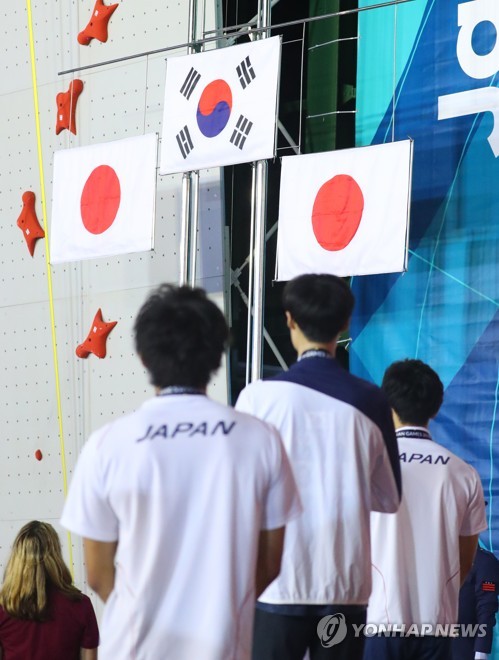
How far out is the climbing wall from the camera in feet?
20.9

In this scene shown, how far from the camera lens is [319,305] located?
231 cm

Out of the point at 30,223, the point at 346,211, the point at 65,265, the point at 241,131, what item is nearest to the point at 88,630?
the point at 346,211

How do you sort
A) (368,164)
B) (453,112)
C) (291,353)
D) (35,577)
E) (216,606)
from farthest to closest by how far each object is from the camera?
(291,353) → (453,112) → (368,164) → (35,577) → (216,606)

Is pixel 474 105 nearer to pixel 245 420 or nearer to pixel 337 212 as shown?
pixel 337 212

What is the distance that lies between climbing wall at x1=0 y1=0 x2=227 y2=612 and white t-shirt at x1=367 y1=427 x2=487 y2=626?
3258mm

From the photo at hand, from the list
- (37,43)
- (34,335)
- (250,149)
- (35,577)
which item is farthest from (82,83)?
(35,577)

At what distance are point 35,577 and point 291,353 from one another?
319cm

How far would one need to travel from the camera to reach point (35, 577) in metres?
2.88

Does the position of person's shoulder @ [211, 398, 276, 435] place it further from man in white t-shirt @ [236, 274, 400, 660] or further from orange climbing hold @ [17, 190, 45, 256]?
orange climbing hold @ [17, 190, 45, 256]

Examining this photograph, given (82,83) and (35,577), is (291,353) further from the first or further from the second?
(35,577)

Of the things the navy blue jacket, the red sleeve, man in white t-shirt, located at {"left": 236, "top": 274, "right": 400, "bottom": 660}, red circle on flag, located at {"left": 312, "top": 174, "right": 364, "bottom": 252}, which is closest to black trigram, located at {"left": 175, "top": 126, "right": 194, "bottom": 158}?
red circle on flag, located at {"left": 312, "top": 174, "right": 364, "bottom": 252}

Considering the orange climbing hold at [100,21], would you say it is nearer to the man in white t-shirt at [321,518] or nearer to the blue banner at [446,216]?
the blue banner at [446,216]

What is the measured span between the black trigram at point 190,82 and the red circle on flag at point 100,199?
1.82 ft

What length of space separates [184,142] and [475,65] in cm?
141
